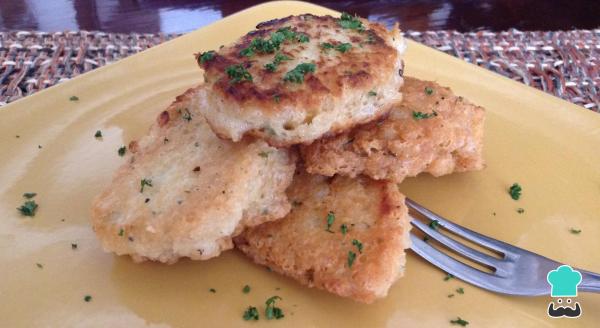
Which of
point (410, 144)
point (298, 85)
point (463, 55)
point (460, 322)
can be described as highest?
point (298, 85)

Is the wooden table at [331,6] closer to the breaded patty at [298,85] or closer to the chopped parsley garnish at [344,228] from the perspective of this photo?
the breaded patty at [298,85]

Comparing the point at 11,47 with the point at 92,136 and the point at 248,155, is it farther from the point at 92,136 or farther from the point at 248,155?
the point at 248,155

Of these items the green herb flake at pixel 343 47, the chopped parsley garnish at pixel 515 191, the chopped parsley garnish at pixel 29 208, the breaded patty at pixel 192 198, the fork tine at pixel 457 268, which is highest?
the green herb flake at pixel 343 47

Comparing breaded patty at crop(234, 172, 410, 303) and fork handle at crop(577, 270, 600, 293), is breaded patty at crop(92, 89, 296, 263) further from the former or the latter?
fork handle at crop(577, 270, 600, 293)

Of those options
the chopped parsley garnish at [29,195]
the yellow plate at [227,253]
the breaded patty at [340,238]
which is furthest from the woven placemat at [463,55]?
the breaded patty at [340,238]

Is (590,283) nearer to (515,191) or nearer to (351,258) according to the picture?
(515,191)

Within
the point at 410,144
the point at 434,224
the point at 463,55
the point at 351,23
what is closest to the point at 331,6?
the point at 463,55

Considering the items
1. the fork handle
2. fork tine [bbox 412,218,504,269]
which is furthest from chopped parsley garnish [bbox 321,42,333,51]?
the fork handle

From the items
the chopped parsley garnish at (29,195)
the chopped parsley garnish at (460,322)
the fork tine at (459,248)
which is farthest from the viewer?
the chopped parsley garnish at (29,195)
